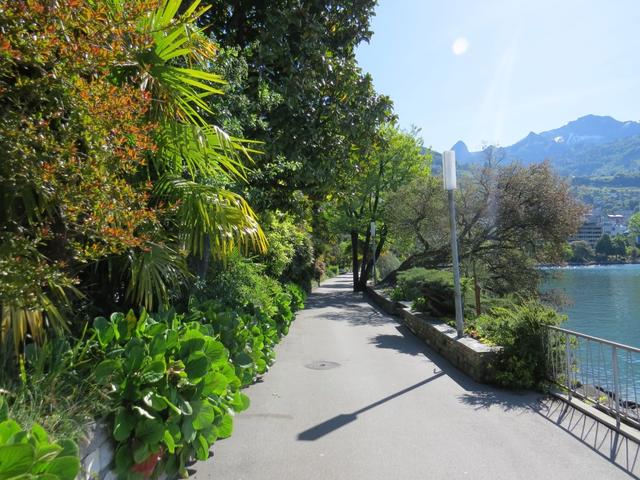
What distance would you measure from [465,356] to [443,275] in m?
5.48

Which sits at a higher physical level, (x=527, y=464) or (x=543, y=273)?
(x=543, y=273)

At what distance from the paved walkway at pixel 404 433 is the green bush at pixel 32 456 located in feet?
6.30

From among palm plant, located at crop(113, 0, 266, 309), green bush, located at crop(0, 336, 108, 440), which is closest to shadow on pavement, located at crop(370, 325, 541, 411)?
palm plant, located at crop(113, 0, 266, 309)

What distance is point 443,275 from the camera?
12.4 m

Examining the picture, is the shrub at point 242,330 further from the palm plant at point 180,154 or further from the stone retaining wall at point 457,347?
the stone retaining wall at point 457,347

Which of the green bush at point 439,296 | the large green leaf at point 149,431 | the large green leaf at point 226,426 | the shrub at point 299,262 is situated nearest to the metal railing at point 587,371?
the large green leaf at point 226,426

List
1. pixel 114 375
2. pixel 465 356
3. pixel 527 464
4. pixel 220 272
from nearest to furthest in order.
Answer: pixel 114 375 → pixel 527 464 → pixel 465 356 → pixel 220 272

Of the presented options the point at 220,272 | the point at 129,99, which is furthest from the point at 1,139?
the point at 220,272

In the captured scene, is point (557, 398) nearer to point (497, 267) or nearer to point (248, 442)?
point (248, 442)

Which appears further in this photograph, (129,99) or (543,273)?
(543,273)

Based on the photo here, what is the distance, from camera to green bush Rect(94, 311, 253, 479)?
2889 millimetres

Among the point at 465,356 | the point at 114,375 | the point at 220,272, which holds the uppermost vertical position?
the point at 220,272

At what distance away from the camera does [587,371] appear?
18.9ft

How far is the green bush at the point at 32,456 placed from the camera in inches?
67.0
